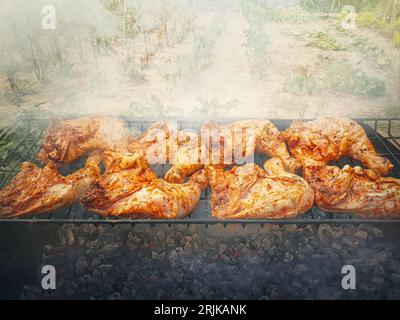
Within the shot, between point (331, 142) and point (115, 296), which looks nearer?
point (115, 296)

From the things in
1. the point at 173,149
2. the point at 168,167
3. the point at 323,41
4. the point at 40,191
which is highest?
the point at 323,41

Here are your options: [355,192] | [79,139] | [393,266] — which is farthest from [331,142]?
[79,139]

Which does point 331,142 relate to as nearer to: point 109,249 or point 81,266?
point 109,249

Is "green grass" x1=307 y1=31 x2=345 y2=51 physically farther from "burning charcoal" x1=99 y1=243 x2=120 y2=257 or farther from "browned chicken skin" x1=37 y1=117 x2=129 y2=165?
"burning charcoal" x1=99 y1=243 x2=120 y2=257

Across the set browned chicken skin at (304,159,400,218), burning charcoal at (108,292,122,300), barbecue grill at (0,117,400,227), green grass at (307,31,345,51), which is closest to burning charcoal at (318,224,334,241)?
barbecue grill at (0,117,400,227)

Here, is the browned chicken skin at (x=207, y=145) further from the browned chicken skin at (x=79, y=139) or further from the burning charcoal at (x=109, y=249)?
the burning charcoal at (x=109, y=249)

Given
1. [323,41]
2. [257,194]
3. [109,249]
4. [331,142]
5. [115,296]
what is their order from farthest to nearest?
[323,41], [331,142], [109,249], [115,296], [257,194]

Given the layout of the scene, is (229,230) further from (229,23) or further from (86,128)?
(229,23)
